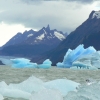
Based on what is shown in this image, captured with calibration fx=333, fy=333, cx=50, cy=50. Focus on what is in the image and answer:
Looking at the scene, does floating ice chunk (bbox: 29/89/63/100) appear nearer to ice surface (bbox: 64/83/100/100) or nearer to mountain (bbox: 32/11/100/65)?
ice surface (bbox: 64/83/100/100)

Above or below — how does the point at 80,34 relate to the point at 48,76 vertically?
above

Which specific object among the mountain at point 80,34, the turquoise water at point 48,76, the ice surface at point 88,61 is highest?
the mountain at point 80,34

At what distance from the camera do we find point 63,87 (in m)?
12.8

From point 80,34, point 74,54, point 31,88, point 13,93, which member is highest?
point 80,34

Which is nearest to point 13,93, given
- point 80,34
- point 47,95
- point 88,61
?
point 47,95

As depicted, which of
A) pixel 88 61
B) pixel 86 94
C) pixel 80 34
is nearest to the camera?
pixel 86 94

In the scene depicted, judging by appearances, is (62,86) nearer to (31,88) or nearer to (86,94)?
(31,88)

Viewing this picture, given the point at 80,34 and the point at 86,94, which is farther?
the point at 80,34

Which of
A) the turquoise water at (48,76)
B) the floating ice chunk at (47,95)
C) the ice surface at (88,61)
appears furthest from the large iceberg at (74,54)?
the floating ice chunk at (47,95)

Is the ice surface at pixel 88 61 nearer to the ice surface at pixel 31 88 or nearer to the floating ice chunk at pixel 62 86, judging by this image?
the floating ice chunk at pixel 62 86

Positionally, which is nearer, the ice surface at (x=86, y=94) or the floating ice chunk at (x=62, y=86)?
the ice surface at (x=86, y=94)

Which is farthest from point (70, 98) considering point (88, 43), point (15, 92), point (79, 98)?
point (88, 43)

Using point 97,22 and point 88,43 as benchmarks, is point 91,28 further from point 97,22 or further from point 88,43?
point 88,43

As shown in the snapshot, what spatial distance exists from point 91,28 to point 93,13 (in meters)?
14.4
